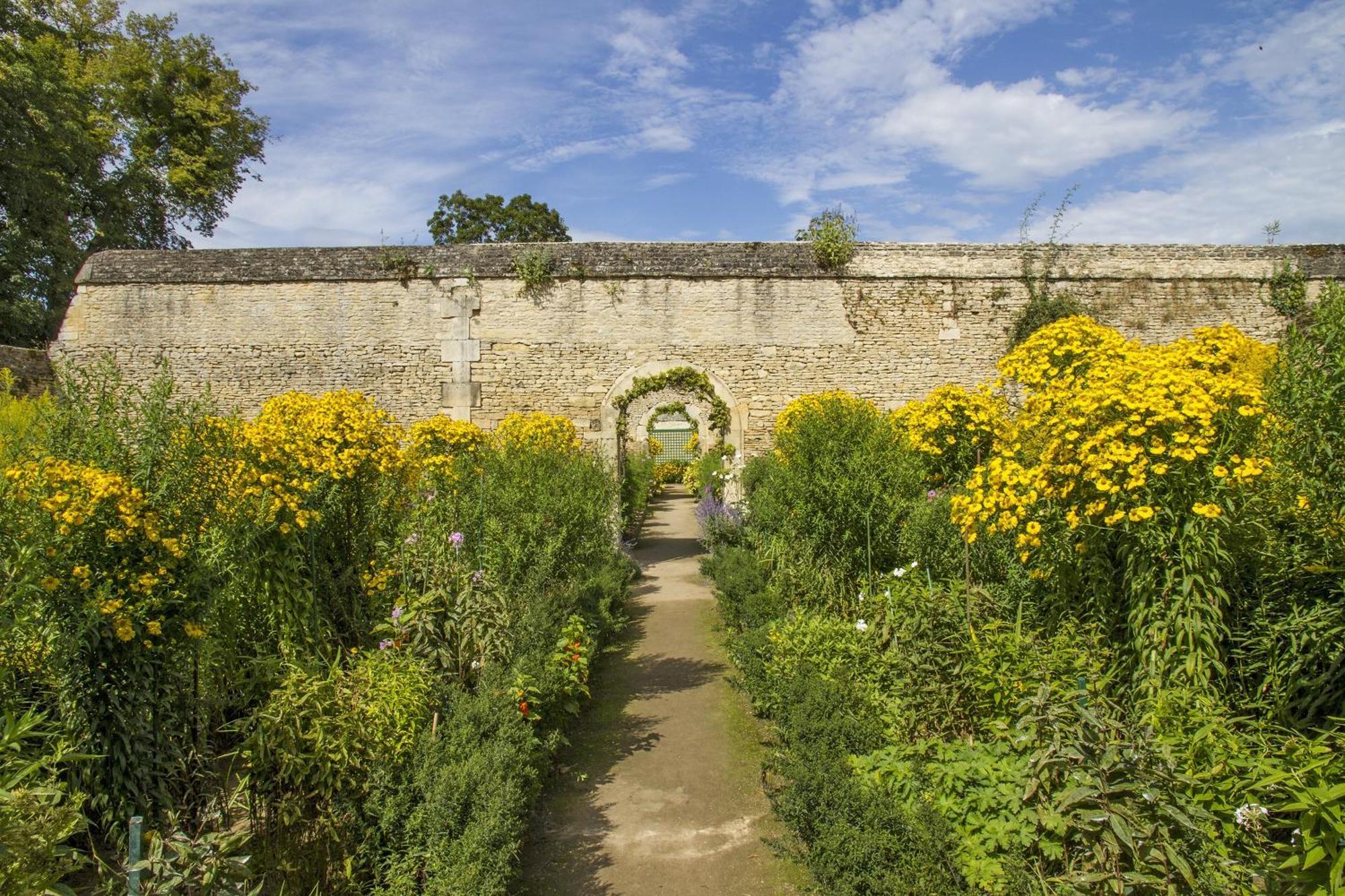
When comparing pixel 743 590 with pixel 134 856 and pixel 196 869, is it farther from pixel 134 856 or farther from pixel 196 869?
pixel 134 856

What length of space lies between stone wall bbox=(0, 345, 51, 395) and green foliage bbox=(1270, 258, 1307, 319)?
63.6 feet

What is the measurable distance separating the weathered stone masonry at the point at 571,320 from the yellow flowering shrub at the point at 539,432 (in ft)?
3.17

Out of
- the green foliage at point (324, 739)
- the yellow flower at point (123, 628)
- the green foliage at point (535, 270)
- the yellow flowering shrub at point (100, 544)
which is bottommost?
the green foliage at point (324, 739)

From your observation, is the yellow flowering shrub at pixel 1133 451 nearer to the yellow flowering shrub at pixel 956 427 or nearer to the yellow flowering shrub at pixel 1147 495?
the yellow flowering shrub at pixel 1147 495

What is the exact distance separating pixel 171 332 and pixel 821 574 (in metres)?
11.1

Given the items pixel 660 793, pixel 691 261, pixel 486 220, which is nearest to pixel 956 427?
pixel 660 793

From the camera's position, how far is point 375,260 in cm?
1198

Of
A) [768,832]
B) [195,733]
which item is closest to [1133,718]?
[768,832]

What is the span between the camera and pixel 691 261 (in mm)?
12039

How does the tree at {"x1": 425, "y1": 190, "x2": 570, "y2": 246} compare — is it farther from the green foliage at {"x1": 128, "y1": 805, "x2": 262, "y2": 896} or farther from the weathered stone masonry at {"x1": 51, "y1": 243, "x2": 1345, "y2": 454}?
the green foliage at {"x1": 128, "y1": 805, "x2": 262, "y2": 896}

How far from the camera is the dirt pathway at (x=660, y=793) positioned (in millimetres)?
3771

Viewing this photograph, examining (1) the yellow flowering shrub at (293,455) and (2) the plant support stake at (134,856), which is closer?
(2) the plant support stake at (134,856)

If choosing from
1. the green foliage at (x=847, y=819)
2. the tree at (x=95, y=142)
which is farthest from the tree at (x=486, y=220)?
the green foliage at (x=847, y=819)

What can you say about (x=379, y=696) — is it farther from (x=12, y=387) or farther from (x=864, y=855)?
(x=12, y=387)
